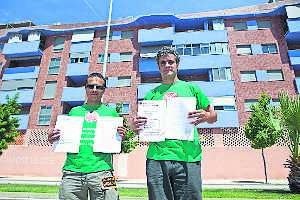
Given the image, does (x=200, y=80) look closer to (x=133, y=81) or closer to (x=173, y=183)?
(x=133, y=81)

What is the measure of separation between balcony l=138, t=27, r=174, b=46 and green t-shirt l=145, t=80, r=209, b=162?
89.7 feet

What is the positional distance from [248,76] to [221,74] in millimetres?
2194

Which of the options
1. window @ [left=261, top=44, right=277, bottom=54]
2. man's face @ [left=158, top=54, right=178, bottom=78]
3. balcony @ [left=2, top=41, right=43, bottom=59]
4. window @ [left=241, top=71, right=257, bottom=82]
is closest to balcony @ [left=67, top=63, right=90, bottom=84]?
balcony @ [left=2, top=41, right=43, bottom=59]

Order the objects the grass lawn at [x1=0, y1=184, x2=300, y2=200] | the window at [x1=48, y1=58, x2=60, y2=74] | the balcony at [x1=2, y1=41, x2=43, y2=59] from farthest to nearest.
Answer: the balcony at [x1=2, y1=41, x2=43, y2=59] < the window at [x1=48, y1=58, x2=60, y2=74] < the grass lawn at [x1=0, y1=184, x2=300, y2=200]

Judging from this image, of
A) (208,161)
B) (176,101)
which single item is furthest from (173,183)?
(208,161)

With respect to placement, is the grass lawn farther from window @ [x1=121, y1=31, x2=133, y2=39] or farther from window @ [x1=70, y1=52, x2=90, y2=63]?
window @ [x1=121, y1=31, x2=133, y2=39]

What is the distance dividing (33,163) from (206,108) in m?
26.2

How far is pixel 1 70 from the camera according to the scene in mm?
34594

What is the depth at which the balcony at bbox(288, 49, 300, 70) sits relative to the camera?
→ 27.7 metres

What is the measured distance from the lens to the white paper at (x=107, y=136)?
3.64 metres

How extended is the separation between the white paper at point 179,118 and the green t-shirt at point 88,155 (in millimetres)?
779

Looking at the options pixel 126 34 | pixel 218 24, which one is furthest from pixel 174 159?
pixel 126 34

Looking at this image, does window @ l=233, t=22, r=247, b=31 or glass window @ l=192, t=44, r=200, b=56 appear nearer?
glass window @ l=192, t=44, r=200, b=56

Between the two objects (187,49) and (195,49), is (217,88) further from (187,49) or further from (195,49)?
(187,49)
